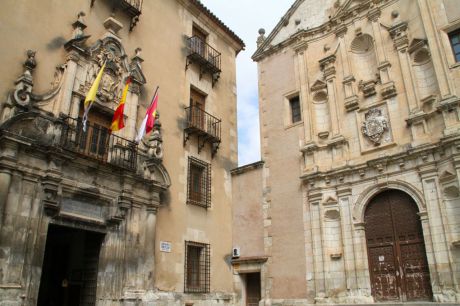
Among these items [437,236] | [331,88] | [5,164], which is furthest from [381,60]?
[5,164]

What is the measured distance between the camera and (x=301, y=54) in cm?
1447

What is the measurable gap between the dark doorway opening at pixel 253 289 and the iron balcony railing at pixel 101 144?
575cm

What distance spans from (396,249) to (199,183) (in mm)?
6281

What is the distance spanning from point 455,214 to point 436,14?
5.60 metres

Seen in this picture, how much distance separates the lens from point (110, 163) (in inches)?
390

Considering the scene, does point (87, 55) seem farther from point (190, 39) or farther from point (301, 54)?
point (301, 54)

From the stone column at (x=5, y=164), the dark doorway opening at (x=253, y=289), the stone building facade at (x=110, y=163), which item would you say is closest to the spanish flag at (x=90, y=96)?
the stone building facade at (x=110, y=163)

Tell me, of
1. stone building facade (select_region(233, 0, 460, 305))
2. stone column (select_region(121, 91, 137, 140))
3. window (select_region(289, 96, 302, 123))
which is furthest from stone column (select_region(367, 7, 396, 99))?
stone column (select_region(121, 91, 137, 140))

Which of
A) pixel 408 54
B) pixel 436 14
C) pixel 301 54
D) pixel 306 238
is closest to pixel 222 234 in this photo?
pixel 306 238

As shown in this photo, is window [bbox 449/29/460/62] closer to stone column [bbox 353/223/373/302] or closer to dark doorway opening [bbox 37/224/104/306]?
stone column [bbox 353/223/373/302]

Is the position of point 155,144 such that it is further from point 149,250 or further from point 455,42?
point 455,42

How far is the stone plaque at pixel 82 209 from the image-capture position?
914 centimetres

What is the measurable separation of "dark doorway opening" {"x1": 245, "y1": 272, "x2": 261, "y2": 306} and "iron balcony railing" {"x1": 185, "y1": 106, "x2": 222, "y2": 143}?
4.71m

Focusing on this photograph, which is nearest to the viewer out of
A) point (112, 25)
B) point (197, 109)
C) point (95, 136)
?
point (95, 136)
